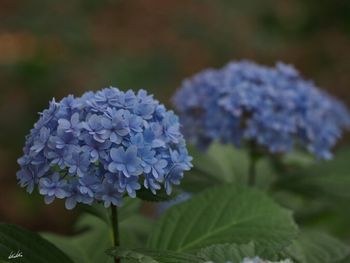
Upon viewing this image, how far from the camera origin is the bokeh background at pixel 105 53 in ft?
14.2

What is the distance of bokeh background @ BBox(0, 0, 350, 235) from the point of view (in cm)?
432

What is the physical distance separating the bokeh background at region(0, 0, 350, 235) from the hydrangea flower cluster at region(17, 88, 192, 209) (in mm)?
2618

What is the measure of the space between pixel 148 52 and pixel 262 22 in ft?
3.08

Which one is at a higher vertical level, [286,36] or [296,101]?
[286,36]

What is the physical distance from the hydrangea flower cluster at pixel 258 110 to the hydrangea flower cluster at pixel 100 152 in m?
0.88

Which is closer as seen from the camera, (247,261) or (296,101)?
(247,261)

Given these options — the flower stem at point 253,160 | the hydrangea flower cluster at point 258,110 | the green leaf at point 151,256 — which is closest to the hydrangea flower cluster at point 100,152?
the green leaf at point 151,256

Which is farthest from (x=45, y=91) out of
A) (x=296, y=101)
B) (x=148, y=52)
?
(x=296, y=101)

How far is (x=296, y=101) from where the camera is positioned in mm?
2625

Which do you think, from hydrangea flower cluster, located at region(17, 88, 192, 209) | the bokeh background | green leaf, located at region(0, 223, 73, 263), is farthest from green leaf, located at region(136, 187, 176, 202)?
the bokeh background

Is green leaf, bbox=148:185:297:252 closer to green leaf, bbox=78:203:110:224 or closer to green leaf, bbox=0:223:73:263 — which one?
green leaf, bbox=78:203:110:224

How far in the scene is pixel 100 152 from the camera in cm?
162

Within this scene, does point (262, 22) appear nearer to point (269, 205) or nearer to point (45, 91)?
point (45, 91)

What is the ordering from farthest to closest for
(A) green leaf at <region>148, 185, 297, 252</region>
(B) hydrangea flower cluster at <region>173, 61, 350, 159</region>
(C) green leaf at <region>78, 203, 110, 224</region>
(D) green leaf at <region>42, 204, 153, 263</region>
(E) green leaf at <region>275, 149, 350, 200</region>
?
1. (E) green leaf at <region>275, 149, 350, 200</region>
2. (B) hydrangea flower cluster at <region>173, 61, 350, 159</region>
3. (D) green leaf at <region>42, 204, 153, 263</region>
4. (A) green leaf at <region>148, 185, 297, 252</region>
5. (C) green leaf at <region>78, 203, 110, 224</region>
